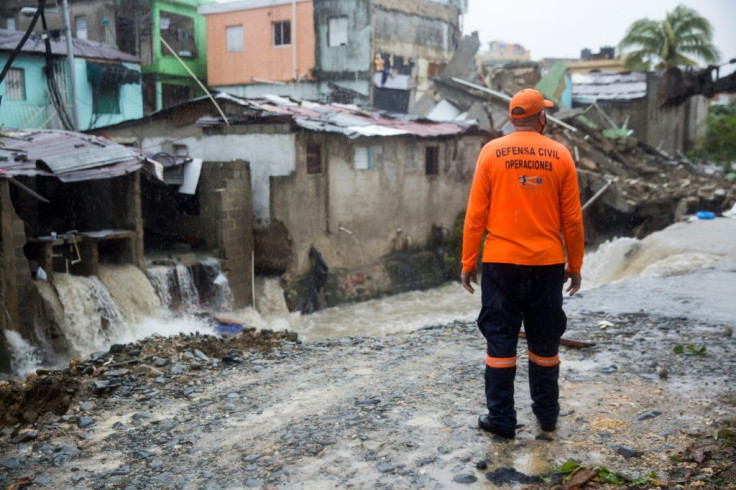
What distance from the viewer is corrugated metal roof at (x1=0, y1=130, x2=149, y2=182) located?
11.4m

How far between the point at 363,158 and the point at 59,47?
12.9 metres

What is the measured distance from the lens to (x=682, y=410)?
14.4ft

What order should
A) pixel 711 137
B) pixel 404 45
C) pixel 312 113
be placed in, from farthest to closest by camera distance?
pixel 404 45
pixel 711 137
pixel 312 113

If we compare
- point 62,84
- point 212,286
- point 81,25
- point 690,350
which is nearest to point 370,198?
point 212,286

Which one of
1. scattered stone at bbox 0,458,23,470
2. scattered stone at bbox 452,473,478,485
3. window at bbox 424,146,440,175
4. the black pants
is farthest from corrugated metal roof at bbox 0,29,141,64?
scattered stone at bbox 452,473,478,485

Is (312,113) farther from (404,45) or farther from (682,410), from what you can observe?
(682,410)

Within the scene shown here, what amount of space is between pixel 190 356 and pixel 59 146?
762 cm

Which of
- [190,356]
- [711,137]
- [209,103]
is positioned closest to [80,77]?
[209,103]

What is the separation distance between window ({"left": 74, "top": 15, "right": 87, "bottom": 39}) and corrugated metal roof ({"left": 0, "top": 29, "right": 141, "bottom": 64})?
3.74 metres

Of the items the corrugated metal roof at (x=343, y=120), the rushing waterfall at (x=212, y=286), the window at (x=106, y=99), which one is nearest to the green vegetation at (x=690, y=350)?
the rushing waterfall at (x=212, y=286)

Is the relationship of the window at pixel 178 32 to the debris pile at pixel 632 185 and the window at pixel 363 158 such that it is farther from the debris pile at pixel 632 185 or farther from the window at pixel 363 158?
the debris pile at pixel 632 185

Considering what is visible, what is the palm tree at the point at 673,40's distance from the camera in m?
28.6

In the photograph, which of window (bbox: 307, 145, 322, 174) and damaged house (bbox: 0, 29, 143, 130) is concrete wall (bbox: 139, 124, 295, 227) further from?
damaged house (bbox: 0, 29, 143, 130)

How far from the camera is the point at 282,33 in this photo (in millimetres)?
27875
